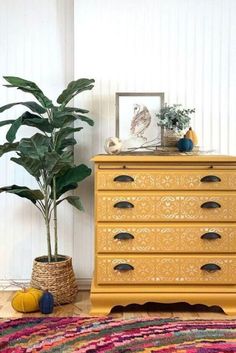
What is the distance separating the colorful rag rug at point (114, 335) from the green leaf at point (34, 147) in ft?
3.13

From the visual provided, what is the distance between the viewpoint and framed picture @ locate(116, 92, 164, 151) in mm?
3520

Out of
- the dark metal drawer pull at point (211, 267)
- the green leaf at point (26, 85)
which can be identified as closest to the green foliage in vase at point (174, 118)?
the green leaf at point (26, 85)

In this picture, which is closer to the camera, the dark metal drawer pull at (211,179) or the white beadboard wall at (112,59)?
the dark metal drawer pull at (211,179)

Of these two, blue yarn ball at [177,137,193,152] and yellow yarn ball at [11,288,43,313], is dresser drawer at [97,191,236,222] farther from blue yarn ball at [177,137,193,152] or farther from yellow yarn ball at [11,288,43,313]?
yellow yarn ball at [11,288,43,313]

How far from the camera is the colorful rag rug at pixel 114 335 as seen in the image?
237 cm

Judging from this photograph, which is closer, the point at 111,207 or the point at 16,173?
the point at 111,207

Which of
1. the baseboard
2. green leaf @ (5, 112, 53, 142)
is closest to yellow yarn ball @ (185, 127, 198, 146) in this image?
green leaf @ (5, 112, 53, 142)

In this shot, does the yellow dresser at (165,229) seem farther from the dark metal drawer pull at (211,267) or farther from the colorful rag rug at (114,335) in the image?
the colorful rag rug at (114,335)

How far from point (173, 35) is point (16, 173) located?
151 centimetres

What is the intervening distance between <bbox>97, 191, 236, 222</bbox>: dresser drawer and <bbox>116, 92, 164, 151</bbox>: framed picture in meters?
0.62

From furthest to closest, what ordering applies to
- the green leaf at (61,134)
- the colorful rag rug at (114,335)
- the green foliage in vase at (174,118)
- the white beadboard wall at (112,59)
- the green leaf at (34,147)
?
the white beadboard wall at (112,59), the green foliage in vase at (174,118), the green leaf at (61,134), the green leaf at (34,147), the colorful rag rug at (114,335)

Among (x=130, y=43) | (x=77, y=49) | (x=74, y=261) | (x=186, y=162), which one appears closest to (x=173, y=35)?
(x=130, y=43)

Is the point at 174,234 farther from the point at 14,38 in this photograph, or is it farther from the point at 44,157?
the point at 14,38

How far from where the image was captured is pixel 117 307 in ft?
10.3
